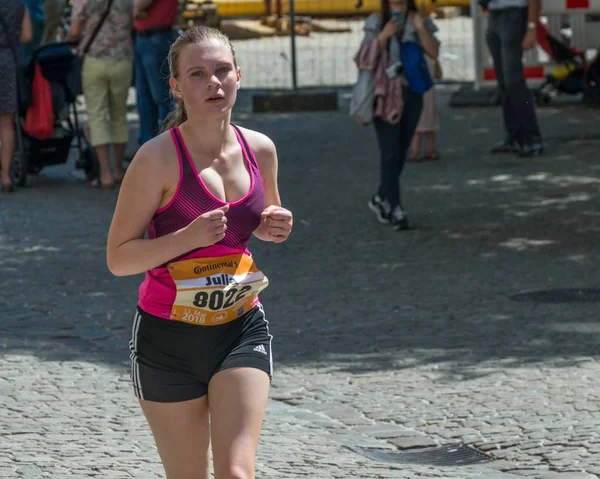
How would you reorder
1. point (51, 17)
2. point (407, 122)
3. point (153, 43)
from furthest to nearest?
point (51, 17) → point (153, 43) → point (407, 122)

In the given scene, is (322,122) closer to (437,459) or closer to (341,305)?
(341,305)

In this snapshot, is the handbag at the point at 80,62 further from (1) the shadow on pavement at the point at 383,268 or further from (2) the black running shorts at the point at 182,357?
(2) the black running shorts at the point at 182,357

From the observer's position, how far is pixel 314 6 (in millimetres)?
28844

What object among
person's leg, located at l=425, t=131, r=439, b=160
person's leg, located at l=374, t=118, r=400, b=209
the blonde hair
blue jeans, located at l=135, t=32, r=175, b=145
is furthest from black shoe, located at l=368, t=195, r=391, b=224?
the blonde hair

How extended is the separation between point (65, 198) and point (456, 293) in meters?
5.09

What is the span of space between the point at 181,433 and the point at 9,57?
30.3ft

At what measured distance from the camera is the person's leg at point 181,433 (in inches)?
165

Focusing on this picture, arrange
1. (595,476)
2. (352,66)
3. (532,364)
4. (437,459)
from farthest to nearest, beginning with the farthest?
(352,66) → (532,364) → (437,459) → (595,476)

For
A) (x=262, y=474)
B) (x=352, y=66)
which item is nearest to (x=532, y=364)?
(x=262, y=474)

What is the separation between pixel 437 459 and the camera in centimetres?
599

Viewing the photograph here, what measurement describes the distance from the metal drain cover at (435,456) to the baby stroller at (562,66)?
11568mm

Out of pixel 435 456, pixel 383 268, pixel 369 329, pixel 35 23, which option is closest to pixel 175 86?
pixel 435 456

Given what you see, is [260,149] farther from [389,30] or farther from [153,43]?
[153,43]

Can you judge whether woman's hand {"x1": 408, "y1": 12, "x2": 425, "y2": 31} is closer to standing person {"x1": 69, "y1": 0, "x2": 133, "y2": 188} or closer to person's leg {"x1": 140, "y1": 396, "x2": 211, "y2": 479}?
standing person {"x1": 69, "y1": 0, "x2": 133, "y2": 188}
